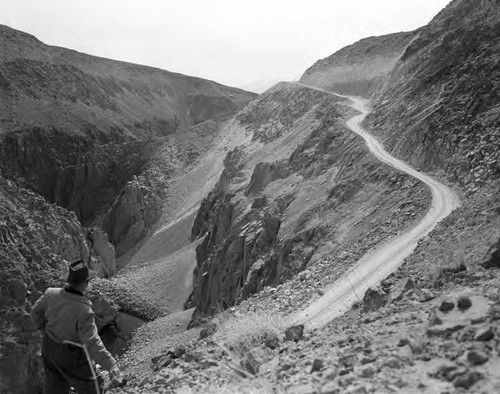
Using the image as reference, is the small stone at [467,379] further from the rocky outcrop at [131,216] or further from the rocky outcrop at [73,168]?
the rocky outcrop at [73,168]

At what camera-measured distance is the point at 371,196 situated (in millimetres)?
22047

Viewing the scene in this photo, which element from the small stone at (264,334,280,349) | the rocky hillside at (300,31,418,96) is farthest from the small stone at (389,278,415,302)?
the rocky hillside at (300,31,418,96)

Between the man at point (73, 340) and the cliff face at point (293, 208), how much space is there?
6581 mm

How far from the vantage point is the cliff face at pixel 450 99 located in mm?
20969

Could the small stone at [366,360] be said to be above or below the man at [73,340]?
below

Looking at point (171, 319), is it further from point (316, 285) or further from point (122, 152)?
point (122, 152)

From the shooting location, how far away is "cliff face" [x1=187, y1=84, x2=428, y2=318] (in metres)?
20.1

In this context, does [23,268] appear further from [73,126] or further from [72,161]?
[73,126]

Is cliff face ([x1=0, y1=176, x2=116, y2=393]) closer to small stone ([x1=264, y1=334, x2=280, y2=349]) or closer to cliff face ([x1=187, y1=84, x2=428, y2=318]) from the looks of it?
cliff face ([x1=187, y1=84, x2=428, y2=318])

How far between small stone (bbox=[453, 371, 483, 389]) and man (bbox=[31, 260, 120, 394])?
3.62 m

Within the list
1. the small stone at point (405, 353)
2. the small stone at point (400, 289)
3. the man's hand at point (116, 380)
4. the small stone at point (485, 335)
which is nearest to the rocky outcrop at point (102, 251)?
the small stone at point (400, 289)

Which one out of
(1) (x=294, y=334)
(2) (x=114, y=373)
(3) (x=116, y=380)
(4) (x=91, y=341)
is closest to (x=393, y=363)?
(1) (x=294, y=334)

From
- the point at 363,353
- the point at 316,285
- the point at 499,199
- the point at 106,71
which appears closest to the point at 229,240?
the point at 316,285

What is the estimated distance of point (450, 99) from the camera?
25.6 metres
